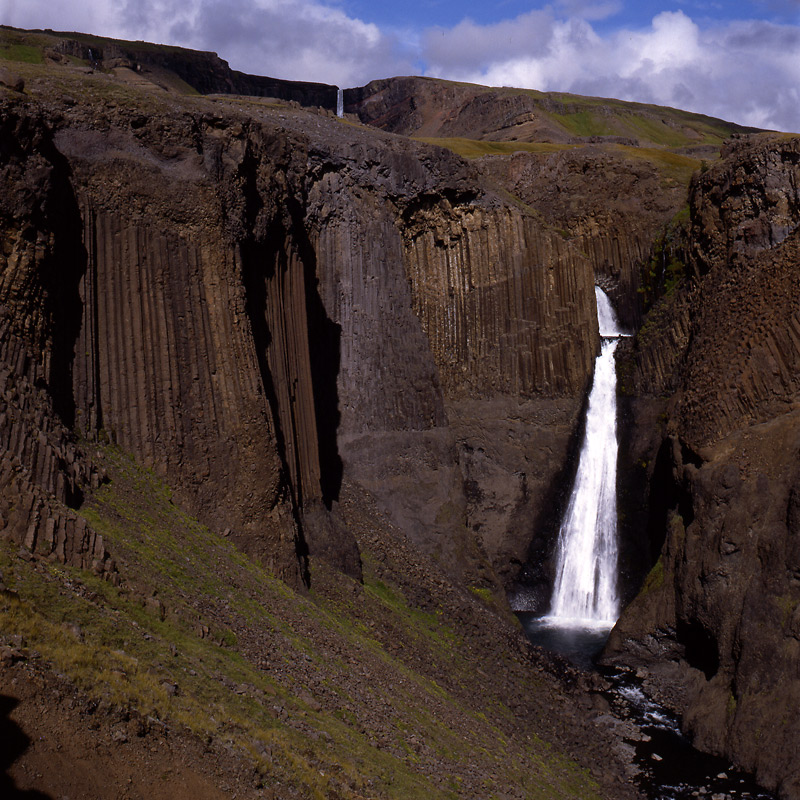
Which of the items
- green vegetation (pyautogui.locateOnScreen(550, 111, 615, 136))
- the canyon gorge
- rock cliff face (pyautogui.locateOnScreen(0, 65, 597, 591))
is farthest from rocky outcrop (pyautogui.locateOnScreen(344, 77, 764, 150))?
rock cliff face (pyautogui.locateOnScreen(0, 65, 597, 591))

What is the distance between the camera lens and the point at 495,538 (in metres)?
32.9

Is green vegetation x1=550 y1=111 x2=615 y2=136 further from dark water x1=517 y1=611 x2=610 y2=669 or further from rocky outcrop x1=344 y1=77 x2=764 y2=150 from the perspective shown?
dark water x1=517 y1=611 x2=610 y2=669

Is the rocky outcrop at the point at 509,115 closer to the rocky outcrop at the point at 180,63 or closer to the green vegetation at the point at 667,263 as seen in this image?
the rocky outcrop at the point at 180,63

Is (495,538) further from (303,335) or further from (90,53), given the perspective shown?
(90,53)

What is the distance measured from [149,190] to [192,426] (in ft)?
16.8

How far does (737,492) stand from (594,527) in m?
8.09

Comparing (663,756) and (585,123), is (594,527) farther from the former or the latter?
(585,123)

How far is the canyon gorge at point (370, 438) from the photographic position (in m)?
13.1

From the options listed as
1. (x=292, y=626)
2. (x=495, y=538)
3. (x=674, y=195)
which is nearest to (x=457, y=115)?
(x=674, y=195)

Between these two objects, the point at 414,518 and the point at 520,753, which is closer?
the point at 520,753

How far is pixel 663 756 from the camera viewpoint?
2092 cm

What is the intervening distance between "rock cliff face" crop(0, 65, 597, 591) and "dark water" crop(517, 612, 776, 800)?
5049 millimetres

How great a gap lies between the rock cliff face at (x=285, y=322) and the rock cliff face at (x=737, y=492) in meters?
5.64

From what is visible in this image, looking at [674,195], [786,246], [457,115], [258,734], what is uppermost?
[457,115]
